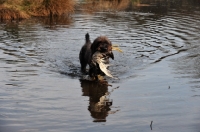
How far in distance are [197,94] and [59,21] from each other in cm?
1451

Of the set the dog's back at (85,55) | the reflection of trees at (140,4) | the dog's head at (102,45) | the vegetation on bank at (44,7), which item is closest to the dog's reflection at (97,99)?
the dog's back at (85,55)

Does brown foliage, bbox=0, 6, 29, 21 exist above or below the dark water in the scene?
above

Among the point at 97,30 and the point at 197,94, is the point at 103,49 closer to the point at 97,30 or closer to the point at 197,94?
the point at 197,94

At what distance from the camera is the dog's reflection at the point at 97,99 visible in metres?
7.38

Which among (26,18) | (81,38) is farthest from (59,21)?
(81,38)

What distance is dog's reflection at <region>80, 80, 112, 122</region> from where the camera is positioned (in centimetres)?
738

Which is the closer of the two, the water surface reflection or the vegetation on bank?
the water surface reflection

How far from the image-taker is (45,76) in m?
10.3

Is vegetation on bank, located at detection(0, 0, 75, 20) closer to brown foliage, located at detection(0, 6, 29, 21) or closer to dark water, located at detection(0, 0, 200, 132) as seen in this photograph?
brown foliage, located at detection(0, 6, 29, 21)

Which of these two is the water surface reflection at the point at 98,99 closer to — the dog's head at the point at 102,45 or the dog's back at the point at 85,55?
the dog's back at the point at 85,55

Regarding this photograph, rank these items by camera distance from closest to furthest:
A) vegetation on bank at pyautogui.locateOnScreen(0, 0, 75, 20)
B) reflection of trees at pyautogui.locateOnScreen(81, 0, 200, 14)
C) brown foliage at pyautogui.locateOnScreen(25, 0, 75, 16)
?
vegetation on bank at pyautogui.locateOnScreen(0, 0, 75, 20)
brown foliage at pyautogui.locateOnScreen(25, 0, 75, 16)
reflection of trees at pyautogui.locateOnScreen(81, 0, 200, 14)

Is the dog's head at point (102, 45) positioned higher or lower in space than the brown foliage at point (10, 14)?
higher

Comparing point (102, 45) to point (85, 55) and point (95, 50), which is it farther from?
point (85, 55)

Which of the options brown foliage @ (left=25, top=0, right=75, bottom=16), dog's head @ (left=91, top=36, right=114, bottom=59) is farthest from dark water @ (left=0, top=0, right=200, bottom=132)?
brown foliage @ (left=25, top=0, right=75, bottom=16)
